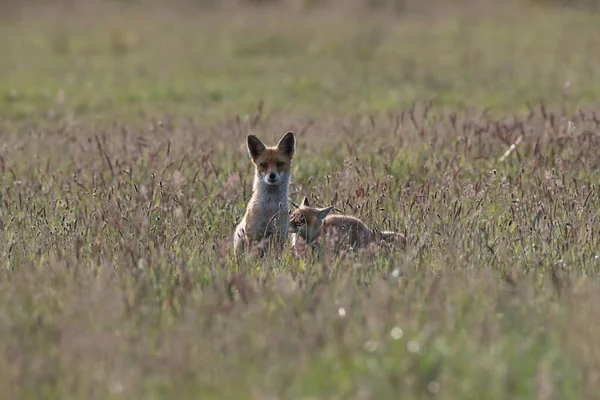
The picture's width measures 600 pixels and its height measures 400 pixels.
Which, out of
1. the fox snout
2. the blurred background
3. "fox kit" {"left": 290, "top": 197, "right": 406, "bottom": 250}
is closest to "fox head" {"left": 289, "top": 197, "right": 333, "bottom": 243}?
"fox kit" {"left": 290, "top": 197, "right": 406, "bottom": 250}

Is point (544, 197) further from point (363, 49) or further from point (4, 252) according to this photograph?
point (363, 49)

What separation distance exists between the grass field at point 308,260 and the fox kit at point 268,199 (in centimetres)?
31

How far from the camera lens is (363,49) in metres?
25.9

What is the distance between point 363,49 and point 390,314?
2081 centimetres

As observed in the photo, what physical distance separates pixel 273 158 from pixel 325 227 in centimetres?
104

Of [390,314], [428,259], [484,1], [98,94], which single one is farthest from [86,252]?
[484,1]

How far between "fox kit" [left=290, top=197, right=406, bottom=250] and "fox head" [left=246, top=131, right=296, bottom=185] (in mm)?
356

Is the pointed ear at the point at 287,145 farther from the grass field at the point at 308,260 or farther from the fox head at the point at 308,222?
the fox head at the point at 308,222

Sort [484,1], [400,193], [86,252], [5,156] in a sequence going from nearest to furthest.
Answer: [86,252] → [400,193] → [5,156] → [484,1]

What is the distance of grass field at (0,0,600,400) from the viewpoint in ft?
15.8

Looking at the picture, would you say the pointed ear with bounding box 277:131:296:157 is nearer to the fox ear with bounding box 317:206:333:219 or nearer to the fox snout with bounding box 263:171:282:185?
the fox snout with bounding box 263:171:282:185

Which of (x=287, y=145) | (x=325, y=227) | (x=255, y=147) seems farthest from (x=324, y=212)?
(x=255, y=147)

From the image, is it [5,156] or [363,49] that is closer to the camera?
[5,156]

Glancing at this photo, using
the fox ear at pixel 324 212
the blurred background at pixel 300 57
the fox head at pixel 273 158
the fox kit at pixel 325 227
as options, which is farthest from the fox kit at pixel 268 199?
the blurred background at pixel 300 57
